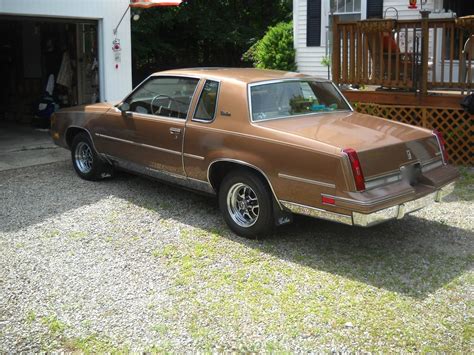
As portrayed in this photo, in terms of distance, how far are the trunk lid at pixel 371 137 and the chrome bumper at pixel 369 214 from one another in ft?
1.05

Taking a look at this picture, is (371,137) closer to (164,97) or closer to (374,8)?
(164,97)

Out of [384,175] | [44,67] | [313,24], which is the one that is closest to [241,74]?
[384,175]

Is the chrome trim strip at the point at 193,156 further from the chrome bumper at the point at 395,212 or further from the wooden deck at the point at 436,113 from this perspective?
the wooden deck at the point at 436,113

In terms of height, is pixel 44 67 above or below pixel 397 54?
above

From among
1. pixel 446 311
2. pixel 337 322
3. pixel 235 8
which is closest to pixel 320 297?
pixel 337 322

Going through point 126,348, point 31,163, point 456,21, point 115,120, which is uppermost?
point 456,21

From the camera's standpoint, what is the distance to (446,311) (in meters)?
4.21

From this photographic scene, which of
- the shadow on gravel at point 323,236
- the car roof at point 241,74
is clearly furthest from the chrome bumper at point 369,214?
the car roof at point 241,74

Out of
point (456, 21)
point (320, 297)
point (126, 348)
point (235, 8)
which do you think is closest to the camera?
point (126, 348)

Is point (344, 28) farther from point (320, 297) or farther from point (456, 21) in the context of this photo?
point (320, 297)

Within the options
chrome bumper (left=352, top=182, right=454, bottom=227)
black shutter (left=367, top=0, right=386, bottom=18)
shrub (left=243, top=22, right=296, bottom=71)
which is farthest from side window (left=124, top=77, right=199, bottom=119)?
shrub (left=243, top=22, right=296, bottom=71)

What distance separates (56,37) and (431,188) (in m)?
10.8

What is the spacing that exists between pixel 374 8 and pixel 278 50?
2.94m

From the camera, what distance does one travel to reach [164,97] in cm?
661
